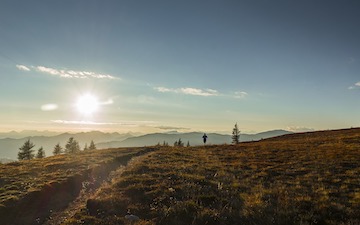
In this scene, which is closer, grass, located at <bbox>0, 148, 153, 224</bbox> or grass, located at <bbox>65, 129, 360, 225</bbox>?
grass, located at <bbox>65, 129, 360, 225</bbox>

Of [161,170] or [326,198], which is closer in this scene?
[326,198]

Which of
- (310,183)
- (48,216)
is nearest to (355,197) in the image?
(310,183)

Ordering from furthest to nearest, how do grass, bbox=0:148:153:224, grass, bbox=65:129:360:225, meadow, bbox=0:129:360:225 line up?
grass, bbox=0:148:153:224, meadow, bbox=0:129:360:225, grass, bbox=65:129:360:225

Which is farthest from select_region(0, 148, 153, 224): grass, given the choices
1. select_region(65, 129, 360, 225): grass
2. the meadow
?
select_region(65, 129, 360, 225): grass

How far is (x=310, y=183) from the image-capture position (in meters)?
18.1

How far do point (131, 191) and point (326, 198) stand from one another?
36.9 feet

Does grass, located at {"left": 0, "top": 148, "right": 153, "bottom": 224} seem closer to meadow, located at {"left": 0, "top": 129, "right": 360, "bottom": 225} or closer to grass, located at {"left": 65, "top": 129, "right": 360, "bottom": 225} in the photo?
meadow, located at {"left": 0, "top": 129, "right": 360, "bottom": 225}

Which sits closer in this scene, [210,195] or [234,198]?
[234,198]

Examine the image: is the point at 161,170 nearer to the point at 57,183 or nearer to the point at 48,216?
the point at 57,183

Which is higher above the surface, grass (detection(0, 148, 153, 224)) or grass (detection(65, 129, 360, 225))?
grass (detection(65, 129, 360, 225))

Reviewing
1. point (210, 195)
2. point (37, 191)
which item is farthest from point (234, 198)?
point (37, 191)

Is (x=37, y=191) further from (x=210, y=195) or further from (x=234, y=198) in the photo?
(x=234, y=198)

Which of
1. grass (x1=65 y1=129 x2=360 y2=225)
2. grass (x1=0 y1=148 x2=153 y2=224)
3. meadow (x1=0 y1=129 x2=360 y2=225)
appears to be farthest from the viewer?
grass (x1=0 y1=148 x2=153 y2=224)

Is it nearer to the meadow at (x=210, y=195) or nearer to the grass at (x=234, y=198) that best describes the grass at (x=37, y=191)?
the meadow at (x=210, y=195)
